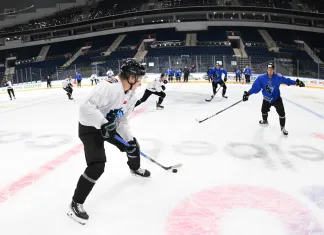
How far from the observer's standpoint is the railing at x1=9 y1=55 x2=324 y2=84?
14.4 m

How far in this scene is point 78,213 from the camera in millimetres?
2271

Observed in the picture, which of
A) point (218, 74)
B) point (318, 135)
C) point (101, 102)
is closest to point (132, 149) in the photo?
point (101, 102)

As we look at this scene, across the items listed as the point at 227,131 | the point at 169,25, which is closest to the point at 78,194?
the point at 227,131

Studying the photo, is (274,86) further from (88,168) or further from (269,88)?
(88,168)

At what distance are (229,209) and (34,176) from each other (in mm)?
2240

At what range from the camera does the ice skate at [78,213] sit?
225 centimetres

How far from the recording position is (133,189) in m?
2.83

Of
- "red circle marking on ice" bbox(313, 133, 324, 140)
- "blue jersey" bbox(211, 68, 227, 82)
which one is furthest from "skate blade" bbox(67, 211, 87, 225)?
"blue jersey" bbox(211, 68, 227, 82)

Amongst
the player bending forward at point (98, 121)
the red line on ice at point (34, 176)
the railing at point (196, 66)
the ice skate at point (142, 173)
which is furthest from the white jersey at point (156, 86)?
the railing at point (196, 66)

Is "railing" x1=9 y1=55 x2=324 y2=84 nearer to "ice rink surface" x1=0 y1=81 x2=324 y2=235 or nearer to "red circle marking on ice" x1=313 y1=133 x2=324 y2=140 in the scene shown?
"ice rink surface" x1=0 y1=81 x2=324 y2=235

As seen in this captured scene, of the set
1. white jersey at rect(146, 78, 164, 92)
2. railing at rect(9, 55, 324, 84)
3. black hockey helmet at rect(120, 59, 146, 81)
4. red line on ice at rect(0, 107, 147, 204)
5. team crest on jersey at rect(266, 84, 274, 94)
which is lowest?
red line on ice at rect(0, 107, 147, 204)

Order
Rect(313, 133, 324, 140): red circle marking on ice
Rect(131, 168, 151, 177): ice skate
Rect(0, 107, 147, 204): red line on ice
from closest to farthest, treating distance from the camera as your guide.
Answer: Rect(0, 107, 147, 204): red line on ice
Rect(131, 168, 151, 177): ice skate
Rect(313, 133, 324, 140): red circle marking on ice

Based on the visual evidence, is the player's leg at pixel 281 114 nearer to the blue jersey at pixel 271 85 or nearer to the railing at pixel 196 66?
the blue jersey at pixel 271 85

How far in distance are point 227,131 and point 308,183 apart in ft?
7.39
